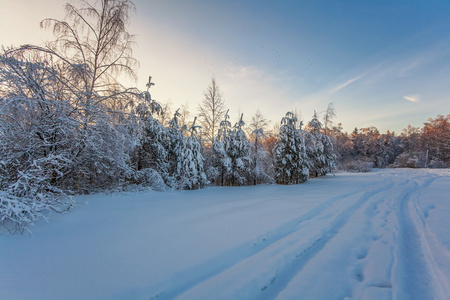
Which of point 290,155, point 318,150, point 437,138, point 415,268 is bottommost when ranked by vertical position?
point 415,268

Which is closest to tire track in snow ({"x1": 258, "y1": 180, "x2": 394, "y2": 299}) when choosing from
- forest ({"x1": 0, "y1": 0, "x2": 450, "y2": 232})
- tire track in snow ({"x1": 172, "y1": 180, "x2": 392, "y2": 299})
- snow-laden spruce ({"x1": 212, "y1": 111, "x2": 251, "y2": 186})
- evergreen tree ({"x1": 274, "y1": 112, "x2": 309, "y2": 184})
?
tire track in snow ({"x1": 172, "y1": 180, "x2": 392, "y2": 299})

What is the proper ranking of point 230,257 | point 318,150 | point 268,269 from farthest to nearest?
point 318,150, point 230,257, point 268,269

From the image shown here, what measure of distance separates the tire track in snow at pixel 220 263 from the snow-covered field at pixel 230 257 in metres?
0.01

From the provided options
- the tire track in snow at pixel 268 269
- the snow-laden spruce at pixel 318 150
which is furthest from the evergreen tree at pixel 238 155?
the tire track in snow at pixel 268 269

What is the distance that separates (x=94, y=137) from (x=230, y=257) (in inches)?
201

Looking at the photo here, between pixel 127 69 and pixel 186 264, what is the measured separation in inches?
284

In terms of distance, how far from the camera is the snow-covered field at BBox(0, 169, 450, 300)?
167 centimetres

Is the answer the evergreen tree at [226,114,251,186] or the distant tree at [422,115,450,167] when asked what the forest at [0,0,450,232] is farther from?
the distant tree at [422,115,450,167]

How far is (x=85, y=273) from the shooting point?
1858 millimetres

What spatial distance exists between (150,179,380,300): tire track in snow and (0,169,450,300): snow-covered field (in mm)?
12

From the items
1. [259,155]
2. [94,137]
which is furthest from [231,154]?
[94,137]

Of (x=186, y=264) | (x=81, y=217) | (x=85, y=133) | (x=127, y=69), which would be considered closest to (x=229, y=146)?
(x=127, y=69)

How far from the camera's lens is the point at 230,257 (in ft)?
7.40

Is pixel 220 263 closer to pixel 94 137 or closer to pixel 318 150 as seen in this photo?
pixel 94 137
